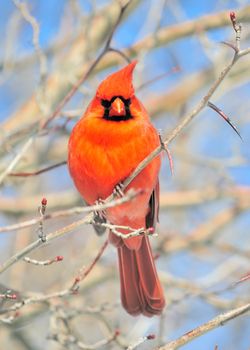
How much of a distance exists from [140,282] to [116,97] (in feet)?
2.85

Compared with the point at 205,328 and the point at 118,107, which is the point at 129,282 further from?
the point at 205,328

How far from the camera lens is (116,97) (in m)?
2.58

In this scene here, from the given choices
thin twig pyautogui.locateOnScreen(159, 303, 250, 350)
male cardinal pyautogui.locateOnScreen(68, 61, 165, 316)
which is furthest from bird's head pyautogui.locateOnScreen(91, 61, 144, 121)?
thin twig pyautogui.locateOnScreen(159, 303, 250, 350)

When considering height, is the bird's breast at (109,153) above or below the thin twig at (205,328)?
above

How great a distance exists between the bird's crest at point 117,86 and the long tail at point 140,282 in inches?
31.1

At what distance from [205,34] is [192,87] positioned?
38.3 inches

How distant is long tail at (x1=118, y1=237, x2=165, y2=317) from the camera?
2.95 m

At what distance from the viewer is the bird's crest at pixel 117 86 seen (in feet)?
8.24

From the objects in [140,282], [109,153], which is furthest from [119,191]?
[140,282]

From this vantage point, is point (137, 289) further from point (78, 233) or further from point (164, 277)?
point (78, 233)

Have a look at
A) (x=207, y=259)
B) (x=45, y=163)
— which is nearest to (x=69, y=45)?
(x=45, y=163)

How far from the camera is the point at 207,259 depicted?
15.6 feet

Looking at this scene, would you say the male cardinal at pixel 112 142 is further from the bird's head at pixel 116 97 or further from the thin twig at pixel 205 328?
the thin twig at pixel 205 328

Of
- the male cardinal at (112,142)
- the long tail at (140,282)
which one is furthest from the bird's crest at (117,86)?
the long tail at (140,282)
